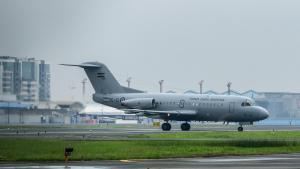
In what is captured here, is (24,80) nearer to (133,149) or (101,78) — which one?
(101,78)

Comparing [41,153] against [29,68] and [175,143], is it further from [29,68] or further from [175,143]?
[29,68]

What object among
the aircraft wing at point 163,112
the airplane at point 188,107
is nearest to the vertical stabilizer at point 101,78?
the airplane at point 188,107

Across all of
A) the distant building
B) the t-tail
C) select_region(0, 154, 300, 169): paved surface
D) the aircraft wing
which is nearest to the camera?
select_region(0, 154, 300, 169): paved surface

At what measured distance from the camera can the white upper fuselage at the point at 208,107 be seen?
98.9 m

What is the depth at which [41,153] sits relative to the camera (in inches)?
1916

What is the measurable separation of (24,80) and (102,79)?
17.9 meters

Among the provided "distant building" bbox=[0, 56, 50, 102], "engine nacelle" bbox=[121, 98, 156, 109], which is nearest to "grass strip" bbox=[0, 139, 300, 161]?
"distant building" bbox=[0, 56, 50, 102]

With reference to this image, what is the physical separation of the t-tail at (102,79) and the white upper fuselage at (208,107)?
12.3 feet

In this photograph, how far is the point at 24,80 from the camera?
9075 centimetres

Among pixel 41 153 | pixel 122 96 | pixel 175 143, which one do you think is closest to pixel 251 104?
pixel 122 96

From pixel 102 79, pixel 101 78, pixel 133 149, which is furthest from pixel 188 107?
pixel 133 149

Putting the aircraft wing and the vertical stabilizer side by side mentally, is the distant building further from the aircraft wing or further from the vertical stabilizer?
the vertical stabilizer

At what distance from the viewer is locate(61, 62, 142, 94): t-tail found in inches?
4151

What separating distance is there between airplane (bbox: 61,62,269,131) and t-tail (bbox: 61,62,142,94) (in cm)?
62
